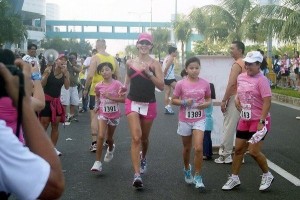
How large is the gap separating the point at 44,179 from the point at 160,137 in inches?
351

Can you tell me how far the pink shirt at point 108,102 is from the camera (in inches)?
297

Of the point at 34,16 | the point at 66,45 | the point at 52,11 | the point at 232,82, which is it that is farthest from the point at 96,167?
the point at 52,11

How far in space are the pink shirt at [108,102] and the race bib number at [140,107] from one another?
86 cm

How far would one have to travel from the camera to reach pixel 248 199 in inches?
235

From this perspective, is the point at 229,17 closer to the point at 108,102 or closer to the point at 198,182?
the point at 108,102

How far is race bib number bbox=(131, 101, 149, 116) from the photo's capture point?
6.70 metres

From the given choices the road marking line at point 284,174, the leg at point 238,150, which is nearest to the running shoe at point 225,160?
the road marking line at point 284,174

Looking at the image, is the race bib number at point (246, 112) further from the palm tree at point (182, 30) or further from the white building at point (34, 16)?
the white building at point (34, 16)

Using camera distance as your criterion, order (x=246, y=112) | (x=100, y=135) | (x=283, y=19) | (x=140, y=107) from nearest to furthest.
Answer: (x=246, y=112), (x=140, y=107), (x=100, y=135), (x=283, y=19)

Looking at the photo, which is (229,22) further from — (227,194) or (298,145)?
(227,194)

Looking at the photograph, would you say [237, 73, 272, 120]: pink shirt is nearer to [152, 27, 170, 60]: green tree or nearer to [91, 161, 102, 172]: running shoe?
[91, 161, 102, 172]: running shoe

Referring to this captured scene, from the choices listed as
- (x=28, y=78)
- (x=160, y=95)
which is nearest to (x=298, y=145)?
(x=28, y=78)

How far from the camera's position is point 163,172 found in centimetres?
733

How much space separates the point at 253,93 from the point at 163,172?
1.91 metres
